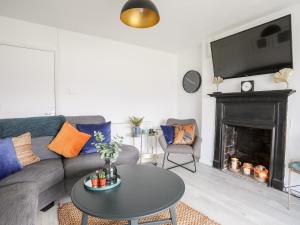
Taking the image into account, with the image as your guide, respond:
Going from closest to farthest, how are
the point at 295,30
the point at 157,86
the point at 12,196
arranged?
the point at 12,196 → the point at 295,30 → the point at 157,86

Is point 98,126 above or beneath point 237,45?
beneath

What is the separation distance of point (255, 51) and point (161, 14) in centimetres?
135

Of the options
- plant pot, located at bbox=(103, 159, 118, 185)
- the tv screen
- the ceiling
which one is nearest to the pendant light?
the ceiling

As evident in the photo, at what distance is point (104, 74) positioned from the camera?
3279mm

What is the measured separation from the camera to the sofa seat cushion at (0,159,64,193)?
1.56m

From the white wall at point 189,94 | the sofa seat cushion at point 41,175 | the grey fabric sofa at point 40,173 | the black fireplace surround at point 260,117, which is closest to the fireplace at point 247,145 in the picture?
the black fireplace surround at point 260,117

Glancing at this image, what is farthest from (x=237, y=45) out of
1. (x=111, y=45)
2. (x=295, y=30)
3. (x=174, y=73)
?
(x=111, y=45)

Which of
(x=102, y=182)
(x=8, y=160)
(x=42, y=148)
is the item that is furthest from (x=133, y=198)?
(x=42, y=148)

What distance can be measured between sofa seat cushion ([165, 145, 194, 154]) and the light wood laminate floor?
36 centimetres

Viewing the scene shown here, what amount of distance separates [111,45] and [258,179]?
10.4ft

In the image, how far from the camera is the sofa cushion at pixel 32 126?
2104 mm

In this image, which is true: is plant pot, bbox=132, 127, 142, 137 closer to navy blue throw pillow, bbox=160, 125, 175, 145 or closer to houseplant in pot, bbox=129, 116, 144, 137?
houseplant in pot, bbox=129, 116, 144, 137

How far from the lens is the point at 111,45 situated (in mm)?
3330

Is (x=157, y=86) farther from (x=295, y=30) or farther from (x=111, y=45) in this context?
(x=295, y=30)
